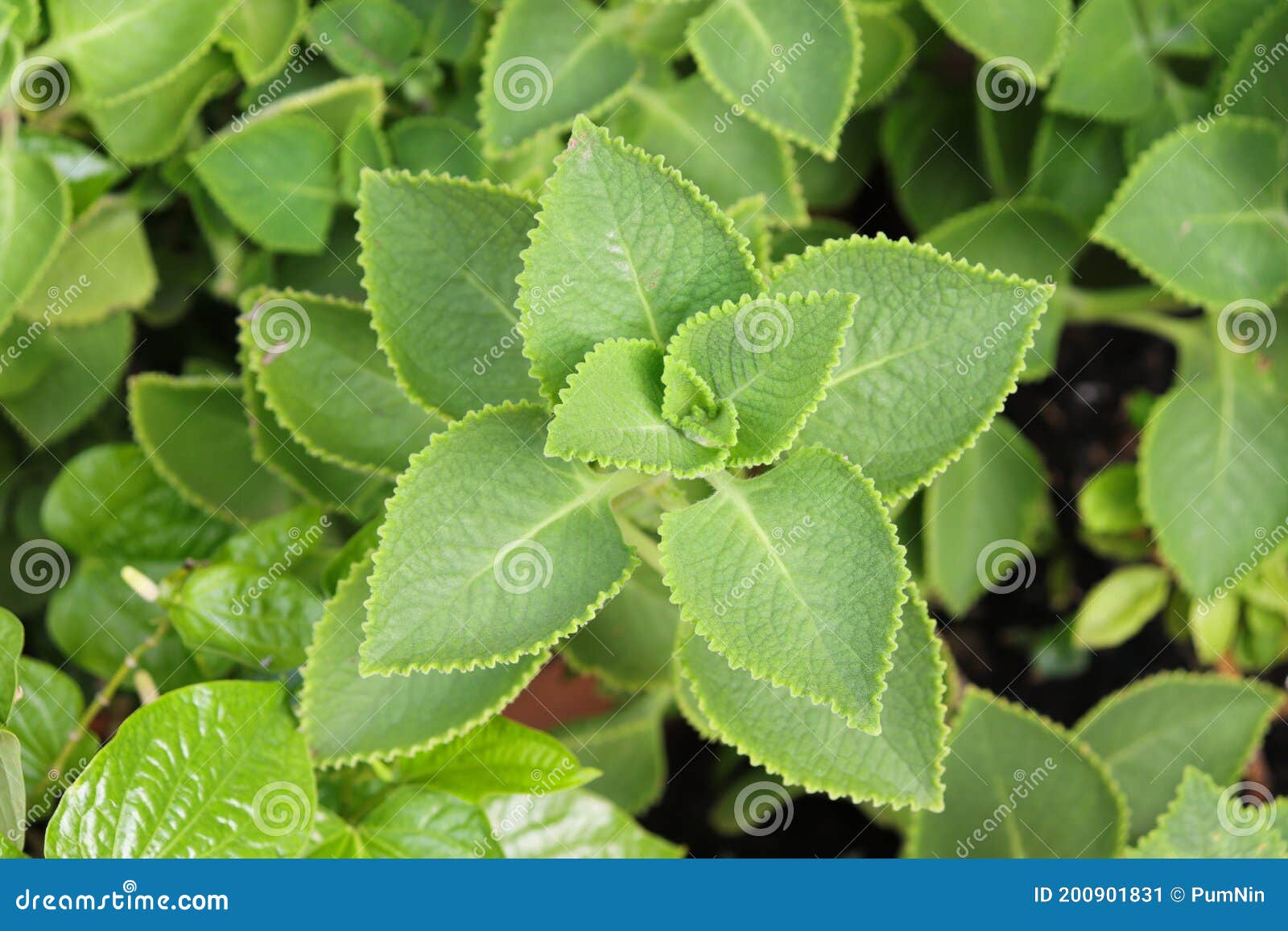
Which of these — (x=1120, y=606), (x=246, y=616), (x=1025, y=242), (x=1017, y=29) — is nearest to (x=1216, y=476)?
(x=1120, y=606)

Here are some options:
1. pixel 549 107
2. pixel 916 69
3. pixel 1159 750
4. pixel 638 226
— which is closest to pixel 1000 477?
pixel 1159 750

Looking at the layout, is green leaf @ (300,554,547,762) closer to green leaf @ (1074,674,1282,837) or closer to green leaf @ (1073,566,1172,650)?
green leaf @ (1074,674,1282,837)

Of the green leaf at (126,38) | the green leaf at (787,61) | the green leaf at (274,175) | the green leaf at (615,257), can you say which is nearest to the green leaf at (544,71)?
the green leaf at (787,61)

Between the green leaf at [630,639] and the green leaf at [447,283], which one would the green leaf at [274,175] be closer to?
the green leaf at [447,283]

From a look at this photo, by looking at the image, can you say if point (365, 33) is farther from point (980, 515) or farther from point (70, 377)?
point (980, 515)

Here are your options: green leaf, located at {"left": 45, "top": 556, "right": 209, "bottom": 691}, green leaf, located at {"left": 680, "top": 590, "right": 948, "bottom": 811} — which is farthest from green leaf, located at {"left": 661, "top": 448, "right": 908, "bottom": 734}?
green leaf, located at {"left": 45, "top": 556, "right": 209, "bottom": 691}

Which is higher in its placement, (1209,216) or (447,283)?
(1209,216)
